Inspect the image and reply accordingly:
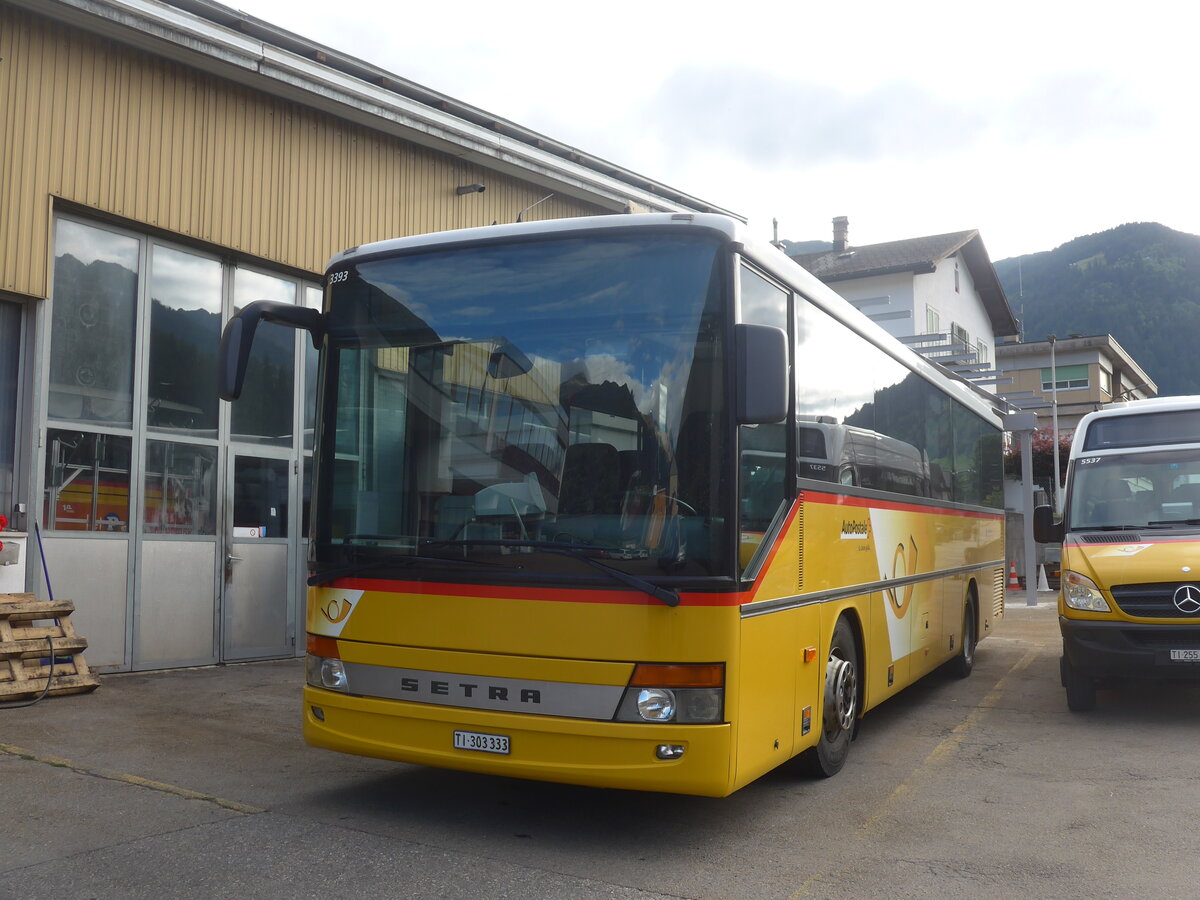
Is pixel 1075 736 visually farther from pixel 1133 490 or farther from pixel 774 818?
pixel 774 818

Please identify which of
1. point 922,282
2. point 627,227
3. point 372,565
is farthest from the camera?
point 922,282

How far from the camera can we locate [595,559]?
16.6 ft

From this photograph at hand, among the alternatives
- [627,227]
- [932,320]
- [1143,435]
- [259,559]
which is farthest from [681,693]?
Answer: [932,320]

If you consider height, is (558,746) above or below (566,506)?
below

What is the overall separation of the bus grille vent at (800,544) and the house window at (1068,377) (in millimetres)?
60048

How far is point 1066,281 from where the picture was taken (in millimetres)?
155250

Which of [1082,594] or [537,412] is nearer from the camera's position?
[537,412]

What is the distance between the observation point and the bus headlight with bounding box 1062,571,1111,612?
8.91 metres

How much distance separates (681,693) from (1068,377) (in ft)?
205

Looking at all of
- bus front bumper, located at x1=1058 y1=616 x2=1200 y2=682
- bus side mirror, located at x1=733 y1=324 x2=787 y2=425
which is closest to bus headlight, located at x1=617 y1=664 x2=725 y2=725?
bus side mirror, located at x1=733 y1=324 x2=787 y2=425

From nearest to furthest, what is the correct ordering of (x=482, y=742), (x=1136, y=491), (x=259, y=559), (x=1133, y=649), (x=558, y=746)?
(x=558, y=746)
(x=482, y=742)
(x=1133, y=649)
(x=1136, y=491)
(x=259, y=559)

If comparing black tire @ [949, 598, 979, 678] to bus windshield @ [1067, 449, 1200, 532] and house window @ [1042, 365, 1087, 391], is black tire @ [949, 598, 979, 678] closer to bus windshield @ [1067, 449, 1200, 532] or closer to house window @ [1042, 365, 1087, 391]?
bus windshield @ [1067, 449, 1200, 532]

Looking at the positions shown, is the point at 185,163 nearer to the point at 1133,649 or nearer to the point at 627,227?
the point at 627,227

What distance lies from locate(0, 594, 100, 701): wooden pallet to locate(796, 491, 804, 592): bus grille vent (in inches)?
252
